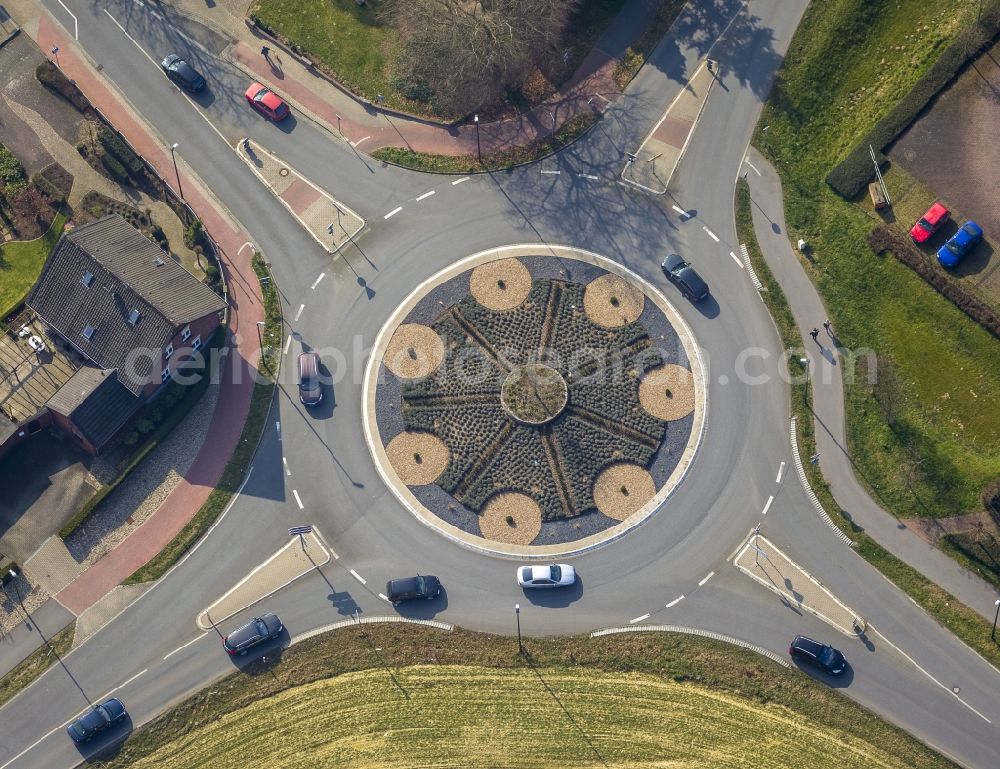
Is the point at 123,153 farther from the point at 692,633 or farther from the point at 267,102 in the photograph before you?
the point at 692,633

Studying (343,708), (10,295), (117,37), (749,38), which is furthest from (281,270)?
(749,38)

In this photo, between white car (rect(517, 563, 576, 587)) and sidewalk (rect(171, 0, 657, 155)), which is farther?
sidewalk (rect(171, 0, 657, 155))

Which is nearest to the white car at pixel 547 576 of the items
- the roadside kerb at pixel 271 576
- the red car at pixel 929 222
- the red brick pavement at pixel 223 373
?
the roadside kerb at pixel 271 576

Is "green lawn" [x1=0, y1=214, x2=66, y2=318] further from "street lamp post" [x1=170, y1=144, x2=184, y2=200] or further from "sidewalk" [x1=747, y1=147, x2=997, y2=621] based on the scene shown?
"sidewalk" [x1=747, y1=147, x2=997, y2=621]

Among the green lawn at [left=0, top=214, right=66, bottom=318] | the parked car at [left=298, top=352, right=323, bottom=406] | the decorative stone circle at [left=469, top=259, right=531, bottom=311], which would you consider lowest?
the green lawn at [left=0, top=214, right=66, bottom=318]

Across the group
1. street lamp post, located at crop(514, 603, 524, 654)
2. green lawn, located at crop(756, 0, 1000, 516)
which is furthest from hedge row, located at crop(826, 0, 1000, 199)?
street lamp post, located at crop(514, 603, 524, 654)

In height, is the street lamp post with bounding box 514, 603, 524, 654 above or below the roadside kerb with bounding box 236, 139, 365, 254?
below

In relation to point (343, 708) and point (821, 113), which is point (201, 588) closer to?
point (343, 708)
